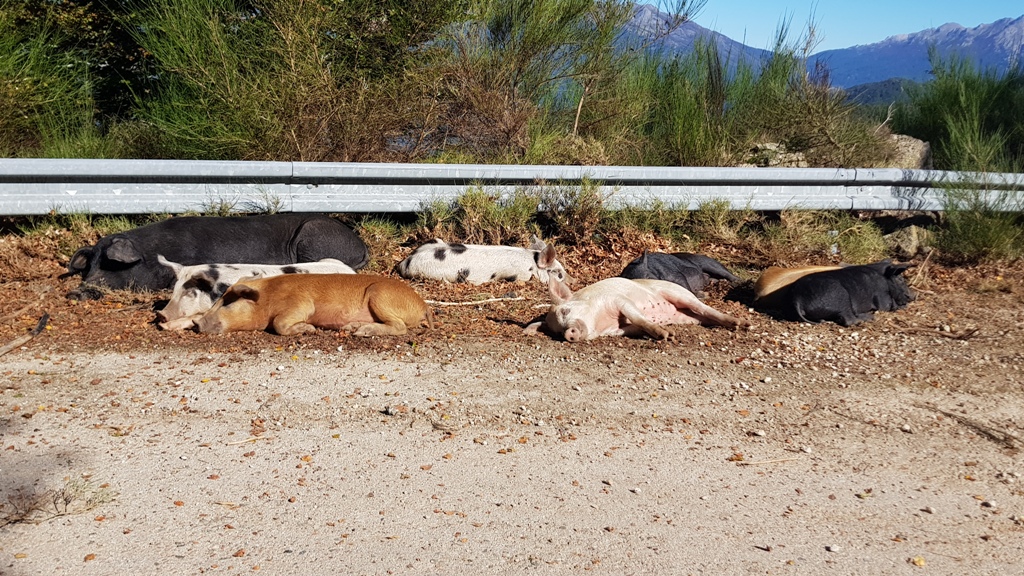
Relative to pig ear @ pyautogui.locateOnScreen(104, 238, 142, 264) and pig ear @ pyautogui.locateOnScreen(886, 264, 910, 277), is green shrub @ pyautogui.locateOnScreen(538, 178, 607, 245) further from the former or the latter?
pig ear @ pyautogui.locateOnScreen(104, 238, 142, 264)

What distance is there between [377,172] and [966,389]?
18.8 ft

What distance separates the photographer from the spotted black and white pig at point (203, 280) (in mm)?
6724

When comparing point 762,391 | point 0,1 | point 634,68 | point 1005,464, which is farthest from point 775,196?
point 0,1

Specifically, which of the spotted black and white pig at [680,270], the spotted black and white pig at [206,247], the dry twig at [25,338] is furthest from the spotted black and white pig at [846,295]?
the dry twig at [25,338]

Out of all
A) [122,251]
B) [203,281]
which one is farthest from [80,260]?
[203,281]

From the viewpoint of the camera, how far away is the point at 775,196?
1016 cm

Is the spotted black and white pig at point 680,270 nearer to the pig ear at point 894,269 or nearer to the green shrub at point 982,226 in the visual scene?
the pig ear at point 894,269

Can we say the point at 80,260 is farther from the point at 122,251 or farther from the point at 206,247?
the point at 206,247

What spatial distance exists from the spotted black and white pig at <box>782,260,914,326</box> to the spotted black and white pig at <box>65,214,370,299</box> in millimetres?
4152

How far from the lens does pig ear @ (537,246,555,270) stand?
27.6 feet

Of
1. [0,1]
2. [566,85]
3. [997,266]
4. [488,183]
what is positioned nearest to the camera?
[997,266]

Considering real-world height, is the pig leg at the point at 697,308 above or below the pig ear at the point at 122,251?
below

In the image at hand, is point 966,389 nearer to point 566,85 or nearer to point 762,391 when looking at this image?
point 762,391

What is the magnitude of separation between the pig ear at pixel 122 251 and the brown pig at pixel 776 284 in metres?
5.33
